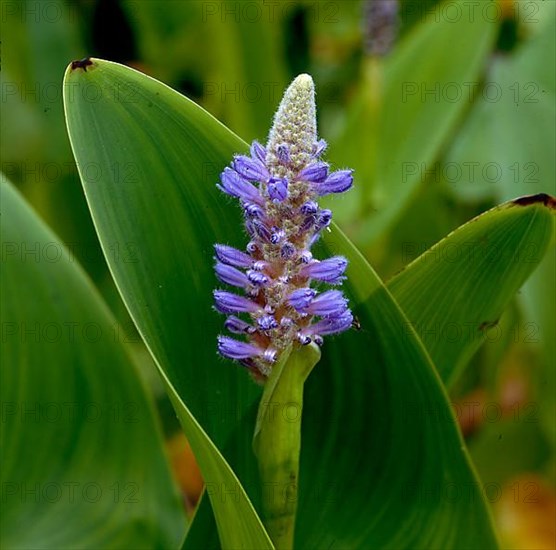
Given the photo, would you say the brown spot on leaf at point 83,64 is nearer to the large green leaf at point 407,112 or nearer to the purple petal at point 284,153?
the purple petal at point 284,153

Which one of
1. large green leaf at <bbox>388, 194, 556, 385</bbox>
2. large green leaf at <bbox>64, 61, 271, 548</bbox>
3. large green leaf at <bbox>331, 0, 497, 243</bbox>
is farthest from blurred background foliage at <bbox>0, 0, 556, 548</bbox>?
large green leaf at <bbox>64, 61, 271, 548</bbox>

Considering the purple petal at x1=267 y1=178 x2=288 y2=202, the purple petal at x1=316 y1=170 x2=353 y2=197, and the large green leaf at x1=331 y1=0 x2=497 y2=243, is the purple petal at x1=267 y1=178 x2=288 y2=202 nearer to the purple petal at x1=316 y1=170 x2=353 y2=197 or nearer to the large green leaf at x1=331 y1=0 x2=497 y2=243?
the purple petal at x1=316 y1=170 x2=353 y2=197

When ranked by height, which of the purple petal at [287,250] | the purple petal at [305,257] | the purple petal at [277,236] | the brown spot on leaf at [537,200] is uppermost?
the brown spot on leaf at [537,200]

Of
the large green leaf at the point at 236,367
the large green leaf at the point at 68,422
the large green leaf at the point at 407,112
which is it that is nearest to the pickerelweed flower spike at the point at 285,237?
the large green leaf at the point at 236,367

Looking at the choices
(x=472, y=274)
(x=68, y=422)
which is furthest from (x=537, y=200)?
(x=68, y=422)

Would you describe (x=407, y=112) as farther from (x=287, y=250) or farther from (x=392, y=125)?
(x=287, y=250)

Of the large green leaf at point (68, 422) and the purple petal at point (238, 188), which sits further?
the large green leaf at point (68, 422)

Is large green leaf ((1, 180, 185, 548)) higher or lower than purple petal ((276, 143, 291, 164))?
lower

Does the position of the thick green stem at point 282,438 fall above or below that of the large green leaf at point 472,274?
below
